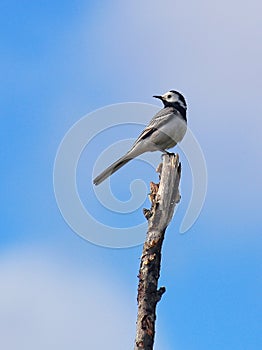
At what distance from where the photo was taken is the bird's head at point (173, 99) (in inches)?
657

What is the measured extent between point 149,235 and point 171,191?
2.72 feet

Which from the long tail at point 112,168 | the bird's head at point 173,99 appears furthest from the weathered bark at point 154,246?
the bird's head at point 173,99

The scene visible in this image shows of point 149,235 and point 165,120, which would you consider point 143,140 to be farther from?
point 149,235

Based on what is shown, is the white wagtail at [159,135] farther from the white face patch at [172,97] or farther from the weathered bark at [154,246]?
the weathered bark at [154,246]

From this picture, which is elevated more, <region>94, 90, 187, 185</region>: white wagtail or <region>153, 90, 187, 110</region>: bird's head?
<region>153, 90, 187, 110</region>: bird's head

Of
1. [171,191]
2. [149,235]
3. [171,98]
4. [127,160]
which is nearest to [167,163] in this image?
[171,191]

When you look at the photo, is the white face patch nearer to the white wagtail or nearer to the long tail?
the white wagtail

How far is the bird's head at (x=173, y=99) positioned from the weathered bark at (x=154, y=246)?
6.01 meters

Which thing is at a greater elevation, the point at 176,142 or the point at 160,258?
the point at 176,142

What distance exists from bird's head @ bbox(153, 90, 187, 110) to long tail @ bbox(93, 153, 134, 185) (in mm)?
3245

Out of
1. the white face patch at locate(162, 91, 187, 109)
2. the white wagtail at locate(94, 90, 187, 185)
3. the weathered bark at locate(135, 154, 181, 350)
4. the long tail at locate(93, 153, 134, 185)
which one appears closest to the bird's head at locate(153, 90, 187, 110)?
the white face patch at locate(162, 91, 187, 109)

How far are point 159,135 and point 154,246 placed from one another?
5465 mm

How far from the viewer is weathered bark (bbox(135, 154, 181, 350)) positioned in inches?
350

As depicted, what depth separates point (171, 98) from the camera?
1692 centimetres
